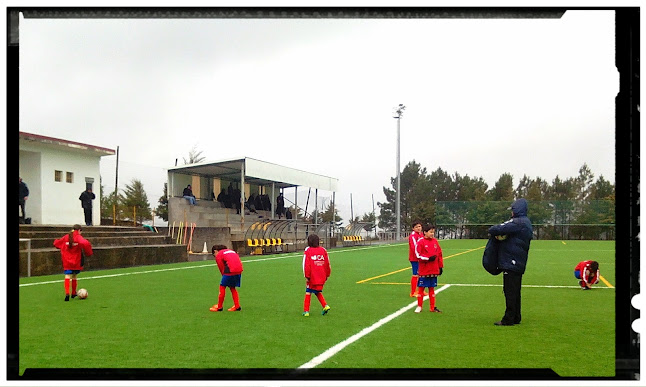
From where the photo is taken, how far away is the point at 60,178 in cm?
1856

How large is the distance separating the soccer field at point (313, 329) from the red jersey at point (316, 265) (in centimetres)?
51

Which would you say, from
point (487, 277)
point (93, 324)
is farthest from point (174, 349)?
point (487, 277)

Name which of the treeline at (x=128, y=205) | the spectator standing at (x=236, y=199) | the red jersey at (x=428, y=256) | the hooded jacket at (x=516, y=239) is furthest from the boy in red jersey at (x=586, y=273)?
the spectator standing at (x=236, y=199)

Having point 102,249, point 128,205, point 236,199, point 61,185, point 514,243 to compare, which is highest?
point 61,185

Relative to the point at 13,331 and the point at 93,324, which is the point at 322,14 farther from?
the point at 93,324

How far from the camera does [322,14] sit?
156 inches

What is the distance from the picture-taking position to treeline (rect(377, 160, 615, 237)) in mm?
27734

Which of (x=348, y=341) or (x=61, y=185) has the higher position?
(x=61, y=185)

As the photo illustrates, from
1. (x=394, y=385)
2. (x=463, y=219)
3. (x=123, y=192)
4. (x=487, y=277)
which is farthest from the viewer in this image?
(x=463, y=219)

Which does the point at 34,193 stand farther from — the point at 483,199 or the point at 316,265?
the point at 483,199

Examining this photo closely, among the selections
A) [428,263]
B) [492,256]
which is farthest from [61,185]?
[492,256]

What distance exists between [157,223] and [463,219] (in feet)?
63.2

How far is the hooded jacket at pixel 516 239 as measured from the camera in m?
6.57

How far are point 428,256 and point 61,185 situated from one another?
14.2 metres
